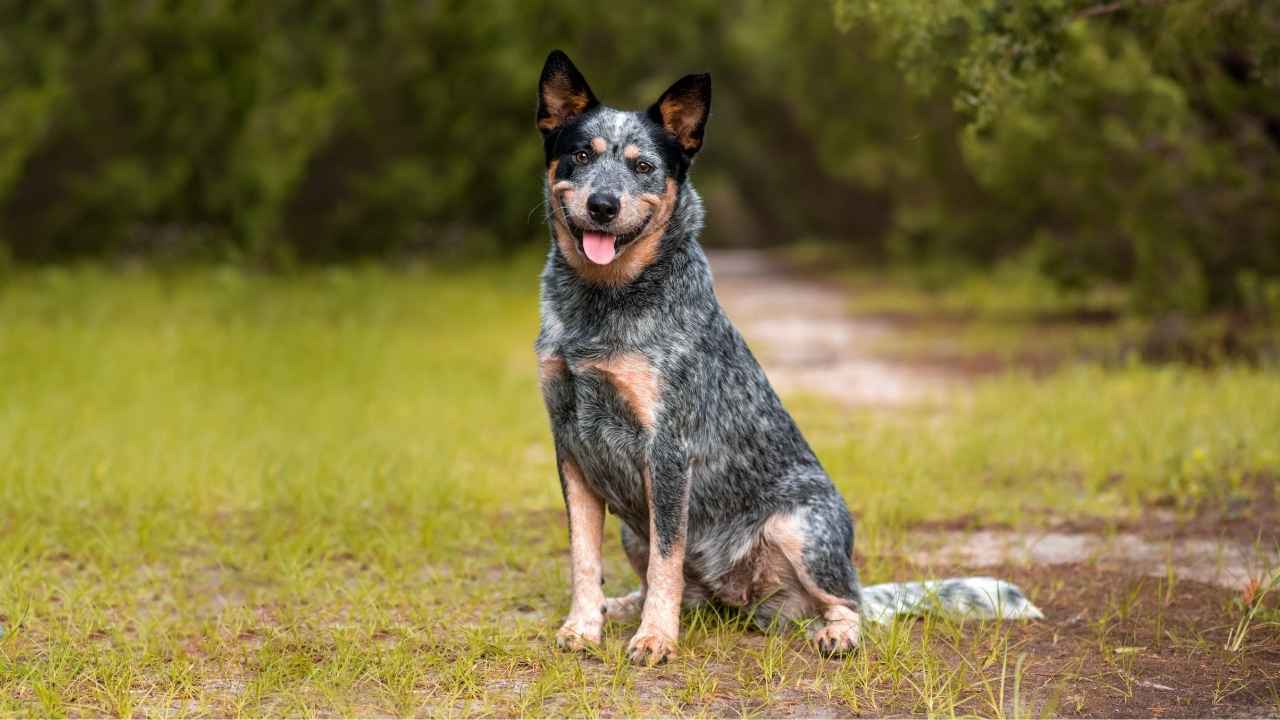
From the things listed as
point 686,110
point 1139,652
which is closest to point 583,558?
point 686,110

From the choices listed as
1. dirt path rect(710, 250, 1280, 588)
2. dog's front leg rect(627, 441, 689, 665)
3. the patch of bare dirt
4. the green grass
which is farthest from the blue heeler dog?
dirt path rect(710, 250, 1280, 588)

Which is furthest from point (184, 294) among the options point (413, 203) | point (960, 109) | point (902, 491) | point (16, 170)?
point (960, 109)

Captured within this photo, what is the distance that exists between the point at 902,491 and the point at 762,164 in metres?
31.0

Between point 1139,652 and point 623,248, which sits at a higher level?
point 623,248

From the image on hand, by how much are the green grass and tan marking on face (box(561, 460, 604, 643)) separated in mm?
106

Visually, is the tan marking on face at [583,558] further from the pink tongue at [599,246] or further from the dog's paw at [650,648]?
the pink tongue at [599,246]

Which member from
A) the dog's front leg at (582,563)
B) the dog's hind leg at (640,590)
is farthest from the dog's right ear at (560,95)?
the dog's hind leg at (640,590)

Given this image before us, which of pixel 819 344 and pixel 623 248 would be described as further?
pixel 819 344

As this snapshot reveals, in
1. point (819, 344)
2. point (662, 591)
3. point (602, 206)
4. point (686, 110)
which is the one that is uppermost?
point (686, 110)

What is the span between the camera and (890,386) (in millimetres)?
11578

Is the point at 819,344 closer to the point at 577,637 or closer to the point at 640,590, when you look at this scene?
the point at 640,590

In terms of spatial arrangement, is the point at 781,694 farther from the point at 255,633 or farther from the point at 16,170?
the point at 16,170

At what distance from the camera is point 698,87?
474 centimetres

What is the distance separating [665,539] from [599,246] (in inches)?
40.4
